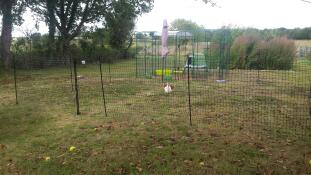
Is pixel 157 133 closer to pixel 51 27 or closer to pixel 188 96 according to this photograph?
A: pixel 188 96

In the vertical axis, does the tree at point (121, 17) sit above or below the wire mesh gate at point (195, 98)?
above

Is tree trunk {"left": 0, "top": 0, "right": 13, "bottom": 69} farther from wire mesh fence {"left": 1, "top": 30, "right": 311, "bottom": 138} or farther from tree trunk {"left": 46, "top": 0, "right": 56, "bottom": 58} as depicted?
tree trunk {"left": 46, "top": 0, "right": 56, "bottom": 58}

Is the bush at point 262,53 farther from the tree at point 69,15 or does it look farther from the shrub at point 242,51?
the tree at point 69,15

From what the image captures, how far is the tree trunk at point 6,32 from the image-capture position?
44.9 ft

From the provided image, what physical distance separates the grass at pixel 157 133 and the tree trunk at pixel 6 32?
18.1 feet

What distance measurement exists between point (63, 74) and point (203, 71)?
500 cm

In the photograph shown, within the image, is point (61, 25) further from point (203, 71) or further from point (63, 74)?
point (203, 71)

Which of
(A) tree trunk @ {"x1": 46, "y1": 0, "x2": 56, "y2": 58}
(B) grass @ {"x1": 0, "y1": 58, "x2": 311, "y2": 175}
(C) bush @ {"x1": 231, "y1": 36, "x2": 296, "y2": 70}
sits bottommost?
(B) grass @ {"x1": 0, "y1": 58, "x2": 311, "y2": 175}

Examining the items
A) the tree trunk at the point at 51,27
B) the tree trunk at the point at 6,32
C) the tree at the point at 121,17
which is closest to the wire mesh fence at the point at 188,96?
the tree trunk at the point at 6,32

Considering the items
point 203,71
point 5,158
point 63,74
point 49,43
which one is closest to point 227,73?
point 203,71

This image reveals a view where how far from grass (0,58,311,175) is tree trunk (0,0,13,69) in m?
5.52

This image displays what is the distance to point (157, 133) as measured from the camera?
16.6ft

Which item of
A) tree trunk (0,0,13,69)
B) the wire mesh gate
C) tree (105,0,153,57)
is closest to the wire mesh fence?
the wire mesh gate

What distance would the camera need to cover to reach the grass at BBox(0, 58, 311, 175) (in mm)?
4004
